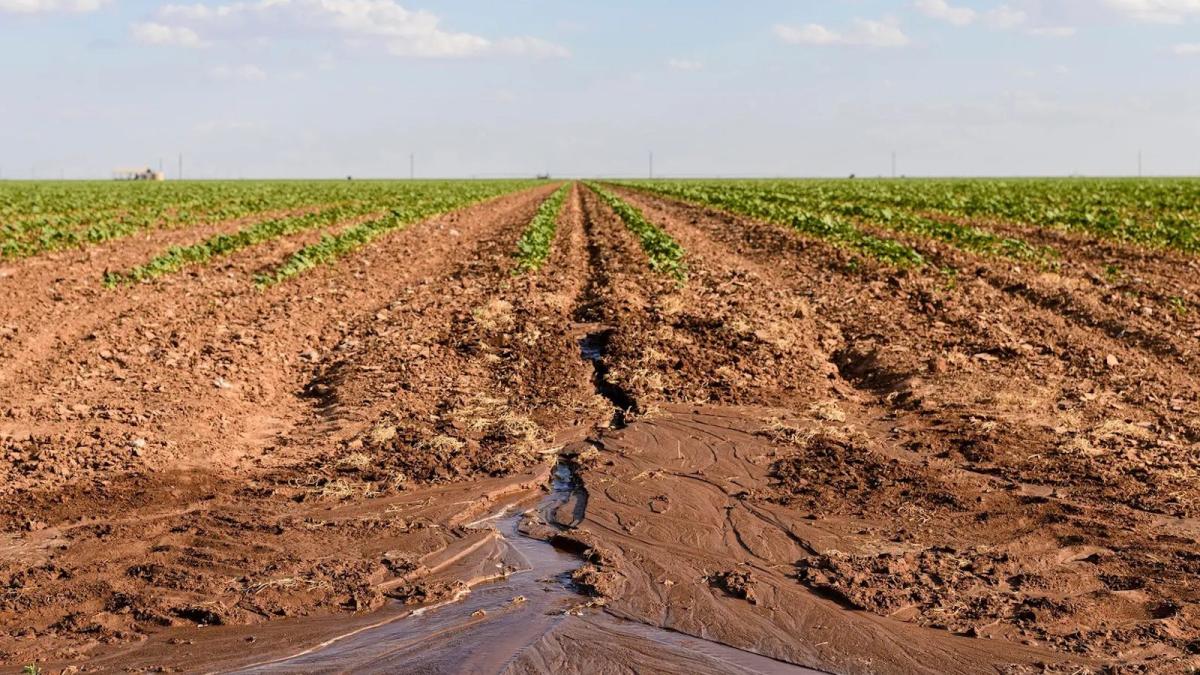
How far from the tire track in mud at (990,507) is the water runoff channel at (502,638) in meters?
1.02

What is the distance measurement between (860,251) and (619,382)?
10.5m

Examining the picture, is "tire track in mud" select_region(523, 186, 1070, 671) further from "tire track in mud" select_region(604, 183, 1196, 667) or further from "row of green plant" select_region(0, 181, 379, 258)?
"row of green plant" select_region(0, 181, 379, 258)

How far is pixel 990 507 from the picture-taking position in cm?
678

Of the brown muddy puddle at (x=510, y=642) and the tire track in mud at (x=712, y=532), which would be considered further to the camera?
the tire track in mud at (x=712, y=532)

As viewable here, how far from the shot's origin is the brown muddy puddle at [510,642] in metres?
4.76

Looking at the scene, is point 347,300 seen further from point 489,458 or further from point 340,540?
point 340,540

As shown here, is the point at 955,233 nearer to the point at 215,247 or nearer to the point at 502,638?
the point at 215,247

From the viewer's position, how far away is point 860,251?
19578mm

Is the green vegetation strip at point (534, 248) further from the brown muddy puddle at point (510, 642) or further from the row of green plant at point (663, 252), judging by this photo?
the brown muddy puddle at point (510, 642)

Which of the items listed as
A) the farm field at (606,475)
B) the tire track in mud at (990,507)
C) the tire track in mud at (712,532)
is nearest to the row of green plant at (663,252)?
the farm field at (606,475)

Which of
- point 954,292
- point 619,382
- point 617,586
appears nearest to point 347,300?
point 619,382

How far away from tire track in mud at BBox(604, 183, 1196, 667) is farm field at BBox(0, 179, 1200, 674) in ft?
0.09

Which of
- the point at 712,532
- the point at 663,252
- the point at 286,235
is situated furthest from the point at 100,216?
the point at 712,532

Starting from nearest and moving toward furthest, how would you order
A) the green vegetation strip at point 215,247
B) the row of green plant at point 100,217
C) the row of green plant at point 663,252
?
the green vegetation strip at point 215,247 → the row of green plant at point 663,252 → the row of green plant at point 100,217
